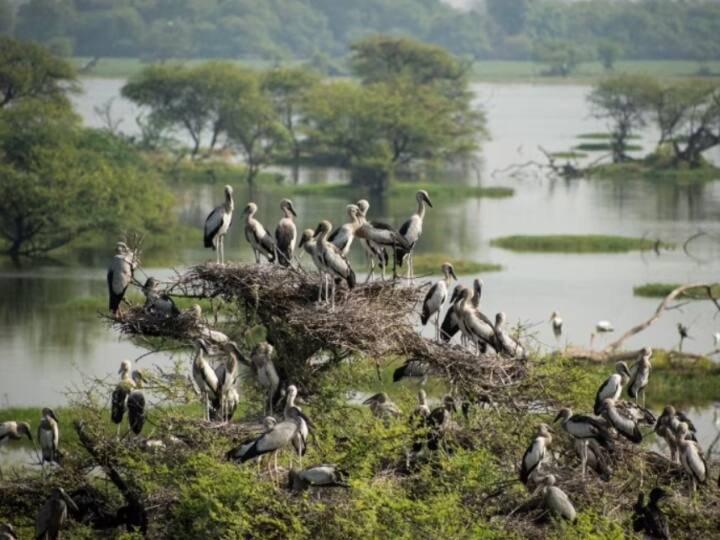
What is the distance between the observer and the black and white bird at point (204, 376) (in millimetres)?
20938

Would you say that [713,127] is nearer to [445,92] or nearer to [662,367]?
[445,92]

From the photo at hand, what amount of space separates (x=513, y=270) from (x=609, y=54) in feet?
410

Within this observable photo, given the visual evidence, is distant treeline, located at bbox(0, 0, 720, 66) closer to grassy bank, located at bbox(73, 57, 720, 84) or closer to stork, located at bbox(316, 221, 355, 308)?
grassy bank, located at bbox(73, 57, 720, 84)

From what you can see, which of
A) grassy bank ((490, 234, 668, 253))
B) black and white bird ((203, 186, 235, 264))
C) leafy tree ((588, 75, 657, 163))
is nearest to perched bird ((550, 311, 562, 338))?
black and white bird ((203, 186, 235, 264))

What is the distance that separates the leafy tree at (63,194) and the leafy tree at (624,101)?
4099 centimetres

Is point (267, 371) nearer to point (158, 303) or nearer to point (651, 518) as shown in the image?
point (158, 303)

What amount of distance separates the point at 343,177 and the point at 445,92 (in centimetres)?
1695

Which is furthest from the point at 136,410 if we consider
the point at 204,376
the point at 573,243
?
the point at 573,243

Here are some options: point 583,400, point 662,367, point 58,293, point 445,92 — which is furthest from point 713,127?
point 583,400

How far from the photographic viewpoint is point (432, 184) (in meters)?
83.2

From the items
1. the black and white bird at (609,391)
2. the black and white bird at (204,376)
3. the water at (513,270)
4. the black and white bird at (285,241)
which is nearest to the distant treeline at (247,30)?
the water at (513,270)

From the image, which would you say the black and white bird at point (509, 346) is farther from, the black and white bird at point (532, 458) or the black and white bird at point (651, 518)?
the black and white bird at point (651, 518)

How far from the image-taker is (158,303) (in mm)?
21344

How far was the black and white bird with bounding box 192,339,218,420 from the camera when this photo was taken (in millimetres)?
20938
